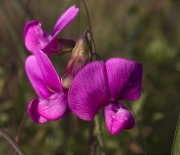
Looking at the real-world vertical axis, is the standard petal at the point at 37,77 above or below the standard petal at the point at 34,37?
below

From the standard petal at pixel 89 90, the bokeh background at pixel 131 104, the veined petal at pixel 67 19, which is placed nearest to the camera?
the standard petal at pixel 89 90

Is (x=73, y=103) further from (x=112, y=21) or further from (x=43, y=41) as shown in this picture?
(x=112, y=21)

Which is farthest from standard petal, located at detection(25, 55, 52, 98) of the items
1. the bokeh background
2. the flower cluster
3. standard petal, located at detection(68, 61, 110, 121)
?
the bokeh background

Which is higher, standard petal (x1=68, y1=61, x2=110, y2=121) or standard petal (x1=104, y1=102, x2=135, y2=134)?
standard petal (x1=68, y1=61, x2=110, y2=121)

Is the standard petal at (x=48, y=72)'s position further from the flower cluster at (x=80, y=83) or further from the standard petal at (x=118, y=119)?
the standard petal at (x=118, y=119)

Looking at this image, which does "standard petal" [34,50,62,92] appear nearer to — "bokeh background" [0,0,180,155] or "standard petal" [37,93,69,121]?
"standard petal" [37,93,69,121]

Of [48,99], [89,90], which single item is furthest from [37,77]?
[89,90]

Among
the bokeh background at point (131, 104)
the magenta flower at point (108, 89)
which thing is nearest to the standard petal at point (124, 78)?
the magenta flower at point (108, 89)

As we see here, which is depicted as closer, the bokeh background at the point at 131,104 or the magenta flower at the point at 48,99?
the magenta flower at the point at 48,99
